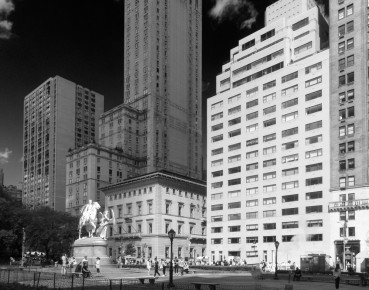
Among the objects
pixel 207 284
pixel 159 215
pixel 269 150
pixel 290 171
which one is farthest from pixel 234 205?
pixel 207 284

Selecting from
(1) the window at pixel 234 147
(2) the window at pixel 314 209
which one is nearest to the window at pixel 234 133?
(1) the window at pixel 234 147

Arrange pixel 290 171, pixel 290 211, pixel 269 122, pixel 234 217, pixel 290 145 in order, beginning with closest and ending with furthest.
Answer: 1. pixel 290 211
2. pixel 290 171
3. pixel 290 145
4. pixel 269 122
5. pixel 234 217

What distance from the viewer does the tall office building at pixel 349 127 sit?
8744 cm

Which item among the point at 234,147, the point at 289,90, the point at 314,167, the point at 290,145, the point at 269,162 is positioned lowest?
the point at 314,167

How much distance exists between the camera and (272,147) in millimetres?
106938

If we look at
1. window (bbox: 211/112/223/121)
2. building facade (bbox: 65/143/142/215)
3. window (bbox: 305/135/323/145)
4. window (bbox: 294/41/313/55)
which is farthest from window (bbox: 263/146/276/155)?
building facade (bbox: 65/143/142/215)

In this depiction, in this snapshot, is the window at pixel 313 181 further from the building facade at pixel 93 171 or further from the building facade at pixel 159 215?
the building facade at pixel 93 171

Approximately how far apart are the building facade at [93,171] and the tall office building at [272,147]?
51601 mm

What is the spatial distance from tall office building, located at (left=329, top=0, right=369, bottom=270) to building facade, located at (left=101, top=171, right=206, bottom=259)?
40717 mm

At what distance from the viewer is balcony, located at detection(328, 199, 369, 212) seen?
3398 inches

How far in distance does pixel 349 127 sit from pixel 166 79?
90.7 m

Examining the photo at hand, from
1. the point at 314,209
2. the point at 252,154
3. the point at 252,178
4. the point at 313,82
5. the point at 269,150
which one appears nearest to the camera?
the point at 314,209

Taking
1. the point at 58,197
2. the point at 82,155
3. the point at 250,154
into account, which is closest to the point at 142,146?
the point at 82,155

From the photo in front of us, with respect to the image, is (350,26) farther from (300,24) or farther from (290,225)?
(290,225)
